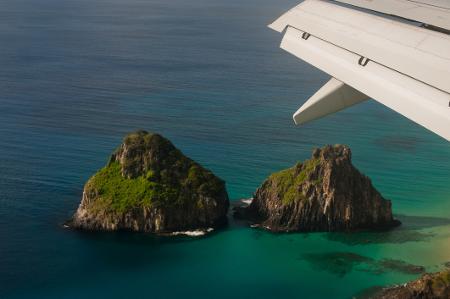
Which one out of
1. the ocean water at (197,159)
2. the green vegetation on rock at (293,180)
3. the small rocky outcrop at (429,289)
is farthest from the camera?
the green vegetation on rock at (293,180)

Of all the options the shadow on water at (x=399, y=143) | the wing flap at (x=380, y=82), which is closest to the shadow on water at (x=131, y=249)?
the shadow on water at (x=399, y=143)

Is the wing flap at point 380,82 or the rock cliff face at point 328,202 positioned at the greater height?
the wing flap at point 380,82

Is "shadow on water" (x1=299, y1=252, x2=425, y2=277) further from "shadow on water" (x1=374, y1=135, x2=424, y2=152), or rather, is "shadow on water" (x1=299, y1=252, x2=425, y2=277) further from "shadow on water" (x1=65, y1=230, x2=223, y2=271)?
"shadow on water" (x1=374, y1=135, x2=424, y2=152)

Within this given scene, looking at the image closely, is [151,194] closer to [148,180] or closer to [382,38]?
[148,180]

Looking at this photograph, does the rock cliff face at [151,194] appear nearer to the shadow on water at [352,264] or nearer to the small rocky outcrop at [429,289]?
the shadow on water at [352,264]

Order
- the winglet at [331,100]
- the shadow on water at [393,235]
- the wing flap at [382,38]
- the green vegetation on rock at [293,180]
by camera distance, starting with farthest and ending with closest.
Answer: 1. the green vegetation on rock at [293,180]
2. the shadow on water at [393,235]
3. the winglet at [331,100]
4. the wing flap at [382,38]

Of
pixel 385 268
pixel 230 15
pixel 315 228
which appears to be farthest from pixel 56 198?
pixel 230 15

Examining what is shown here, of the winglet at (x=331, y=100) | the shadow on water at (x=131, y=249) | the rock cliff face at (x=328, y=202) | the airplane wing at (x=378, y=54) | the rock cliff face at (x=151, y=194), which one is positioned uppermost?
the airplane wing at (x=378, y=54)
